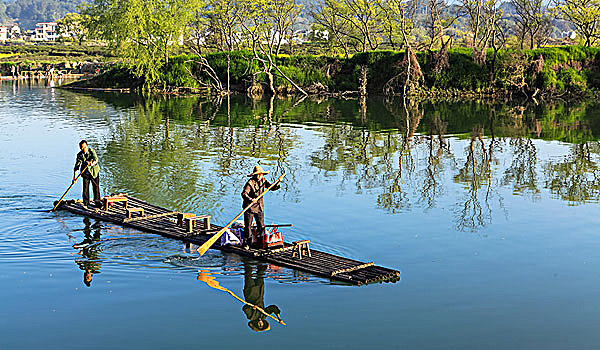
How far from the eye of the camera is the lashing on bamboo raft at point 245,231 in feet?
47.7

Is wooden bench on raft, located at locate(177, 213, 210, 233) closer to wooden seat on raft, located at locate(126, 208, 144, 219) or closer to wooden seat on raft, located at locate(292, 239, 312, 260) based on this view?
wooden seat on raft, located at locate(126, 208, 144, 219)

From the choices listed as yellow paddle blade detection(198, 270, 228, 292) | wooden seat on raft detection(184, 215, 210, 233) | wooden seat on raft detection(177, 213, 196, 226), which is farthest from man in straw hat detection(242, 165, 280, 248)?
wooden seat on raft detection(177, 213, 196, 226)

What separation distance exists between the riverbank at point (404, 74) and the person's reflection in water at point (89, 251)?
173 ft

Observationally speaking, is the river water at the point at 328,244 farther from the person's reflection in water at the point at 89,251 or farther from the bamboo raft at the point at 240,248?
the bamboo raft at the point at 240,248

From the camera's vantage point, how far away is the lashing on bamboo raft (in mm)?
14547

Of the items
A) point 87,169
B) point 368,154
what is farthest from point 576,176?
point 87,169

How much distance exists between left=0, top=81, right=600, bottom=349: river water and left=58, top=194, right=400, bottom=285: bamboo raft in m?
0.22

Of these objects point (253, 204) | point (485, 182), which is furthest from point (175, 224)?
point (485, 182)

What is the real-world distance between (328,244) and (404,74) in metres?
55.2

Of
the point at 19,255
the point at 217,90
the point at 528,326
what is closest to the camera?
the point at 528,326

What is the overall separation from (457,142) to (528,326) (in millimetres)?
24379

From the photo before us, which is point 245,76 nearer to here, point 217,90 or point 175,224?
point 217,90

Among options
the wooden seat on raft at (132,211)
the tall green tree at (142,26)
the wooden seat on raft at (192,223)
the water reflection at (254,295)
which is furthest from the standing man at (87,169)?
the tall green tree at (142,26)

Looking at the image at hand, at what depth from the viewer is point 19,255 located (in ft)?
52.3
